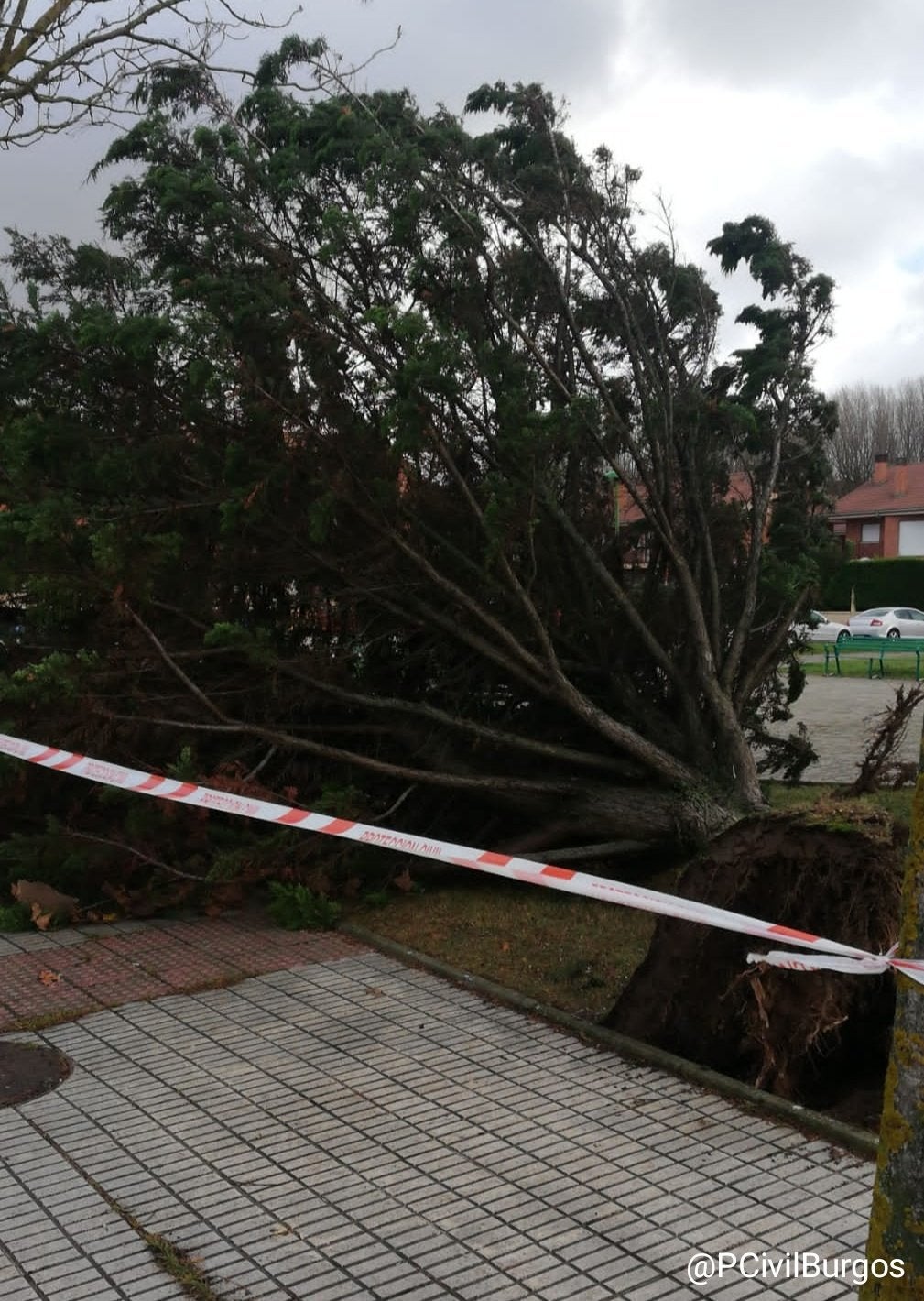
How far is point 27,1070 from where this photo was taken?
16.4ft

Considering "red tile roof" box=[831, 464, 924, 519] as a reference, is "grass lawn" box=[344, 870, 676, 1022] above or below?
below

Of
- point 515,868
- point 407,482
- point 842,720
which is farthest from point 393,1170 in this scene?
point 842,720

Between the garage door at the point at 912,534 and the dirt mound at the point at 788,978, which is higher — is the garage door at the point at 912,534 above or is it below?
above

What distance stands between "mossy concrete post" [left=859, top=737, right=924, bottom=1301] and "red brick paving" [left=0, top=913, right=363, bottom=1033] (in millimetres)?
4212

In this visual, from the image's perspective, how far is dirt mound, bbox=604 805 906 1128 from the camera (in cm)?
463

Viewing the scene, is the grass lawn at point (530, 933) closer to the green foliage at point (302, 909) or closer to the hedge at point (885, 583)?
the green foliage at point (302, 909)

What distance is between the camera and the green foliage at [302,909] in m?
6.95

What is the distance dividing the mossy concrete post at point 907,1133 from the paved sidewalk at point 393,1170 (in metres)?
1.24

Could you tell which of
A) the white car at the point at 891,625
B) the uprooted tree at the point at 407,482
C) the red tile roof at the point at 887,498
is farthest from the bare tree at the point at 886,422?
the uprooted tree at the point at 407,482

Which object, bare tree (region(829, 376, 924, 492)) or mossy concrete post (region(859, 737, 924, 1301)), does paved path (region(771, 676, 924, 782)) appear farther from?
bare tree (region(829, 376, 924, 492))

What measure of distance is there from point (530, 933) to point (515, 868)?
2228mm

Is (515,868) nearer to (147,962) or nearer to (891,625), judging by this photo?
(147,962)

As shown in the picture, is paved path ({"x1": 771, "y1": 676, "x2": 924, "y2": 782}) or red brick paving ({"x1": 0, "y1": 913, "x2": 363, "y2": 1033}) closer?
red brick paving ({"x1": 0, "y1": 913, "x2": 363, "y2": 1033})

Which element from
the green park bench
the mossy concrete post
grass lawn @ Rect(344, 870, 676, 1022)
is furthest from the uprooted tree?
the green park bench
